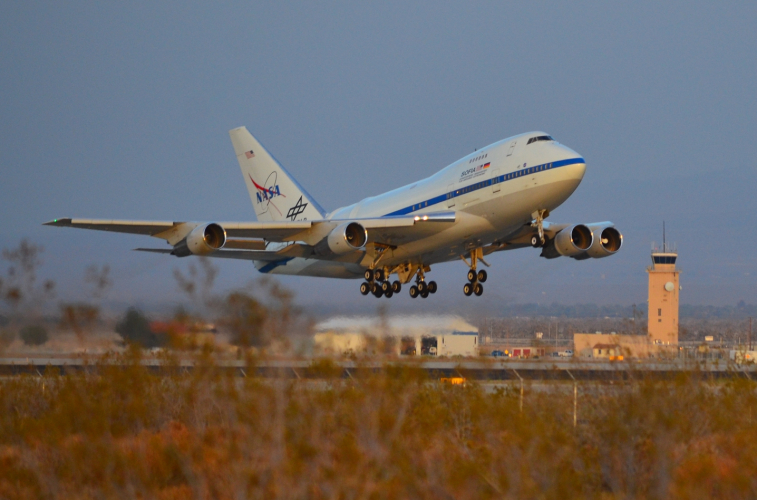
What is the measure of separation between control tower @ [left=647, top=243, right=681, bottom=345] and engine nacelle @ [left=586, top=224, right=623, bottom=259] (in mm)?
44932

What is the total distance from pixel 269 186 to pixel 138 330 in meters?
21.8

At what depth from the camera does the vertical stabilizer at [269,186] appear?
46697 millimetres

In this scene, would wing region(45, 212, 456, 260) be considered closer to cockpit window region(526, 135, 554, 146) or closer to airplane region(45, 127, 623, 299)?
airplane region(45, 127, 623, 299)

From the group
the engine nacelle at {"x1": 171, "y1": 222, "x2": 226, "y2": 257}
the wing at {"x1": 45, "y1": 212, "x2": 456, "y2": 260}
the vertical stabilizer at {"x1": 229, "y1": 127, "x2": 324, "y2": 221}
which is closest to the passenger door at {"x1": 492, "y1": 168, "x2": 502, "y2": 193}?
the wing at {"x1": 45, "y1": 212, "x2": 456, "y2": 260}

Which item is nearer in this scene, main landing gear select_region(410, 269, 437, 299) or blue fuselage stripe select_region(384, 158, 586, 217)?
blue fuselage stripe select_region(384, 158, 586, 217)

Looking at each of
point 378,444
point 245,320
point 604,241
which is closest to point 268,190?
point 604,241

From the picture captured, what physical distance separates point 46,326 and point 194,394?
30.4 feet

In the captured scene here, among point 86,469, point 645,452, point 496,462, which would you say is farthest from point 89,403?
point 645,452

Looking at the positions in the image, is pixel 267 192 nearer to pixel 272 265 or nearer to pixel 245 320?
pixel 272 265

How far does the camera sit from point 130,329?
2820cm

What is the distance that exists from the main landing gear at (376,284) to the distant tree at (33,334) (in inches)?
626

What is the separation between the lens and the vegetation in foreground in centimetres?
1424

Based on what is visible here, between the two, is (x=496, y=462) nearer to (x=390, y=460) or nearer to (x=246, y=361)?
(x=390, y=460)

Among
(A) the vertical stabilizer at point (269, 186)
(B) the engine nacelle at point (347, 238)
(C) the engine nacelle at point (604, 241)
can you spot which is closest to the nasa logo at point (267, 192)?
(A) the vertical stabilizer at point (269, 186)
